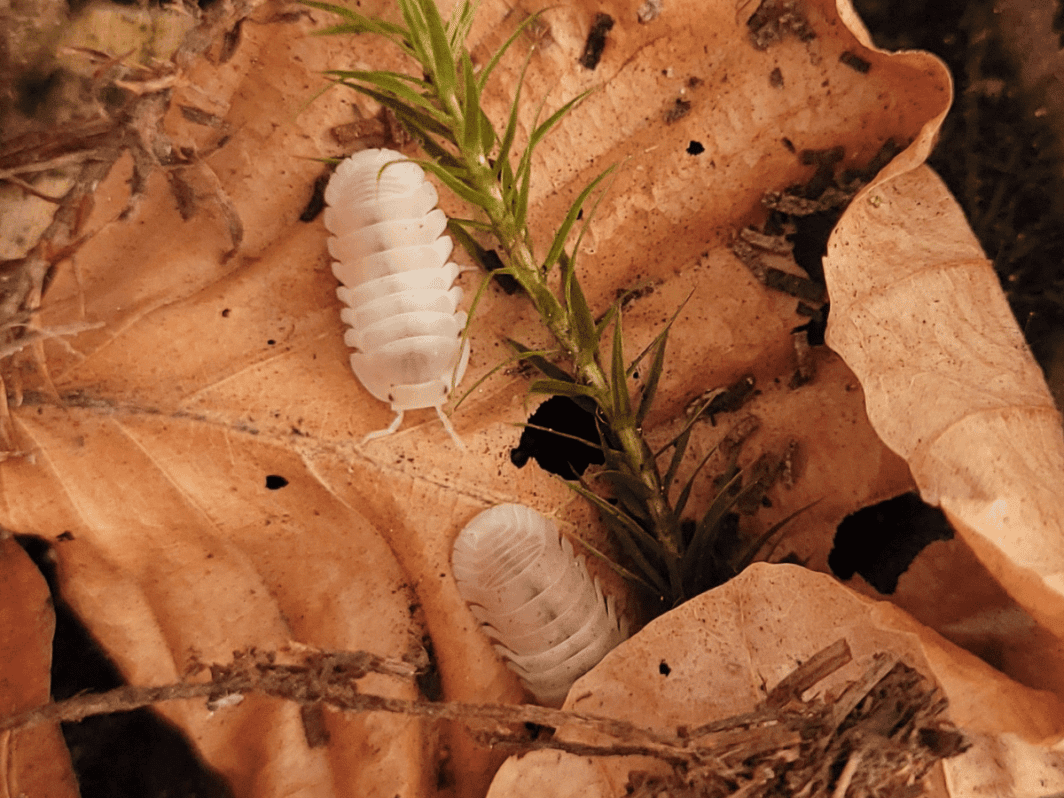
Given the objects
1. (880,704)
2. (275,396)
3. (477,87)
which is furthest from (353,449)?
(880,704)

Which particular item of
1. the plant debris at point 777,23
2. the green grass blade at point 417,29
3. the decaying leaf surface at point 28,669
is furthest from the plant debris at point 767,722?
the plant debris at point 777,23

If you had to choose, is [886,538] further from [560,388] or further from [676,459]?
[560,388]

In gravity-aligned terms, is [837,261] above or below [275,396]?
above

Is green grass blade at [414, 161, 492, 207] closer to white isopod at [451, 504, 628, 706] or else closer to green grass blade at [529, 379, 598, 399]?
green grass blade at [529, 379, 598, 399]

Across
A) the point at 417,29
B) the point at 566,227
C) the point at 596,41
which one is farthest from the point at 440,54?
the point at 596,41

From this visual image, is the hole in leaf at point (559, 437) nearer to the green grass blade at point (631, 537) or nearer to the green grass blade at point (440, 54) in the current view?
the green grass blade at point (631, 537)

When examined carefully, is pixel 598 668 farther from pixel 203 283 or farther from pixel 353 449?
pixel 203 283
